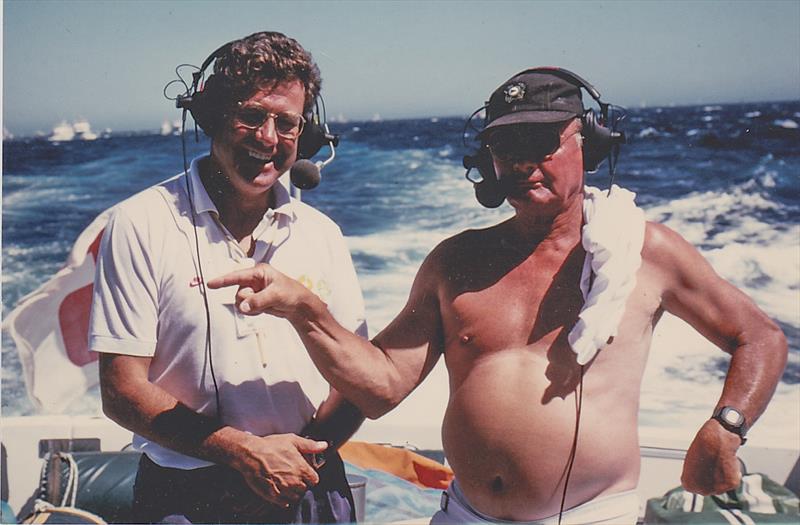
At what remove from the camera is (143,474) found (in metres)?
2.10

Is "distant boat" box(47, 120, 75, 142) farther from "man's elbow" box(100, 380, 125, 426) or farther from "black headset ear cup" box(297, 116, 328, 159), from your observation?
"man's elbow" box(100, 380, 125, 426)

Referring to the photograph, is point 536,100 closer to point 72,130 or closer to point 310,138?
point 310,138

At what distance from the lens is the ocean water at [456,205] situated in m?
5.15

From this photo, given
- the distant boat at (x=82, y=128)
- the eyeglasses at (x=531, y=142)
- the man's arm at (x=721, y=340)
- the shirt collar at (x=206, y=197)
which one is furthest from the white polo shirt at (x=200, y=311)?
the distant boat at (x=82, y=128)

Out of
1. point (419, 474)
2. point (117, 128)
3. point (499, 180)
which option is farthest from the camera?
point (117, 128)

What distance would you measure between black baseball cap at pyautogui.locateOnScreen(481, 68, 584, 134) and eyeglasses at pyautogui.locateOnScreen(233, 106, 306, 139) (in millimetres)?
A: 474

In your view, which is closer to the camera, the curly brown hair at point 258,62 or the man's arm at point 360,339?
the man's arm at point 360,339

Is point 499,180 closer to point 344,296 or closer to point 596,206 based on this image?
point 596,206

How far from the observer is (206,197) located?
6.82 feet

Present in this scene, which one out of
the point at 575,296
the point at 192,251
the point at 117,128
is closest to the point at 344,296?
the point at 192,251

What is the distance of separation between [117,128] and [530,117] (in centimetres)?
307

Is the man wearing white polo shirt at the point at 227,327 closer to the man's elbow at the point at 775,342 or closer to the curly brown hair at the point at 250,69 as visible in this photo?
the curly brown hair at the point at 250,69

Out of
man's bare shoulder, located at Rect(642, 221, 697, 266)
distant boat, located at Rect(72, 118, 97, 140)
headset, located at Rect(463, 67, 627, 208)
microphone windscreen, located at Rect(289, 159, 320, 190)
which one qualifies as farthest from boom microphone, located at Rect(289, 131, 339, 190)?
distant boat, located at Rect(72, 118, 97, 140)

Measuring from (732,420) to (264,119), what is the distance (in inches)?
51.2
